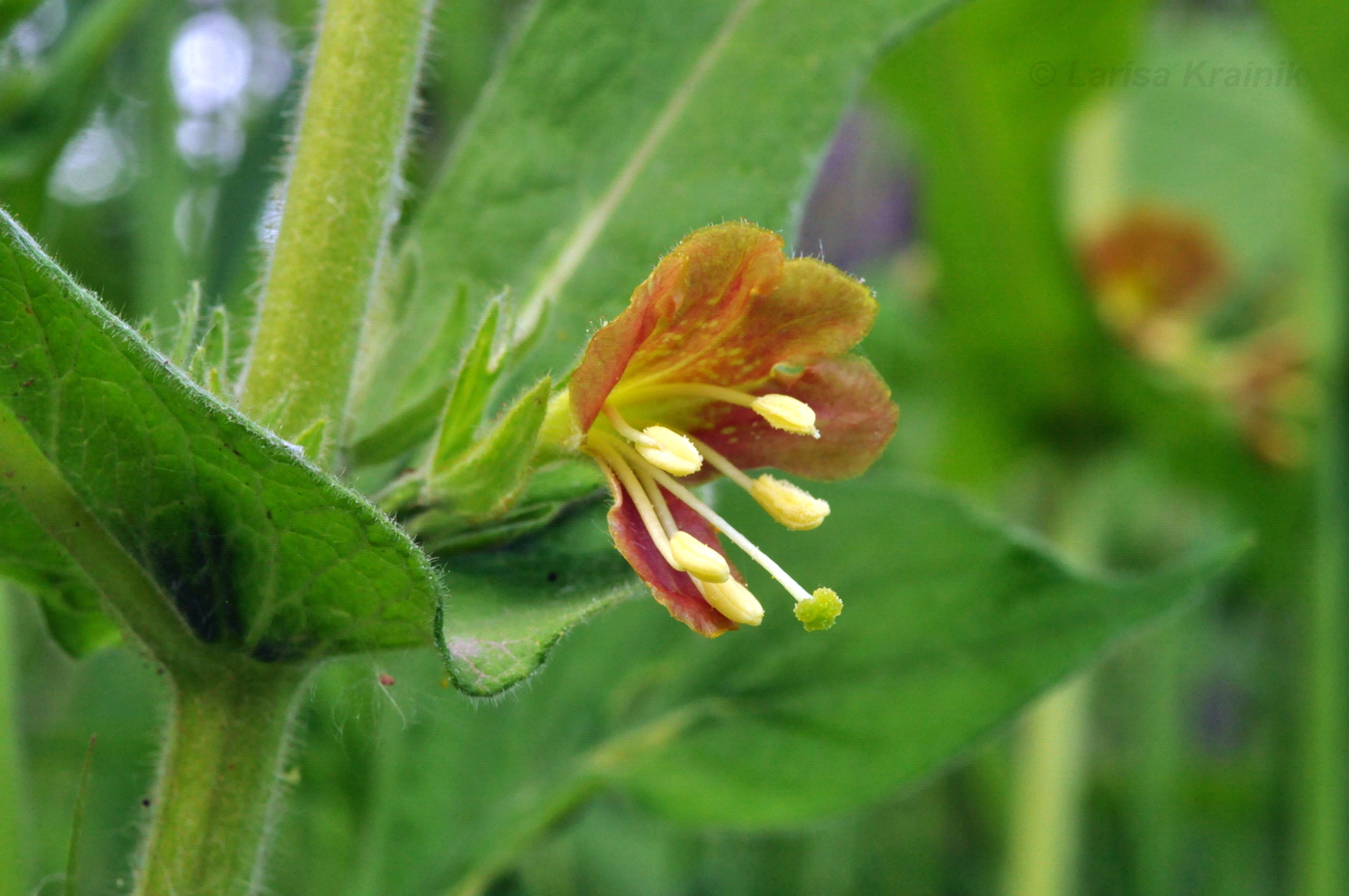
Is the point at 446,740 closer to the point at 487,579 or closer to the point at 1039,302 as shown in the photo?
the point at 487,579

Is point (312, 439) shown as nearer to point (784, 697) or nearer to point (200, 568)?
point (200, 568)

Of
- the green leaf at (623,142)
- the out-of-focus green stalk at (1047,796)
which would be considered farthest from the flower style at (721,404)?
the out-of-focus green stalk at (1047,796)

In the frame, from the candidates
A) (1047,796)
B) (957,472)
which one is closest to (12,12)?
(1047,796)

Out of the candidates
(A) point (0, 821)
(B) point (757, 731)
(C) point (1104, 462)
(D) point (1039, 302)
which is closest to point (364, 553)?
(A) point (0, 821)

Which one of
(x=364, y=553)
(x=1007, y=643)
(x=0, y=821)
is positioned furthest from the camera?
(x=1007, y=643)

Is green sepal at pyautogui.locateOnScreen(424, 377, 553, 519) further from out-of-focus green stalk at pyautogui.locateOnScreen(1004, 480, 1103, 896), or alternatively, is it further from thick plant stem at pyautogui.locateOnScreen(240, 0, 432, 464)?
out-of-focus green stalk at pyautogui.locateOnScreen(1004, 480, 1103, 896)

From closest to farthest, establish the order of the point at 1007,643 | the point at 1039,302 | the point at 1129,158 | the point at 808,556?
1. the point at 1007,643
2. the point at 808,556
3. the point at 1039,302
4. the point at 1129,158

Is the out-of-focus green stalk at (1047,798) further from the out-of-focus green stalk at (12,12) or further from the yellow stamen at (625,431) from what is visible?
the out-of-focus green stalk at (12,12)
